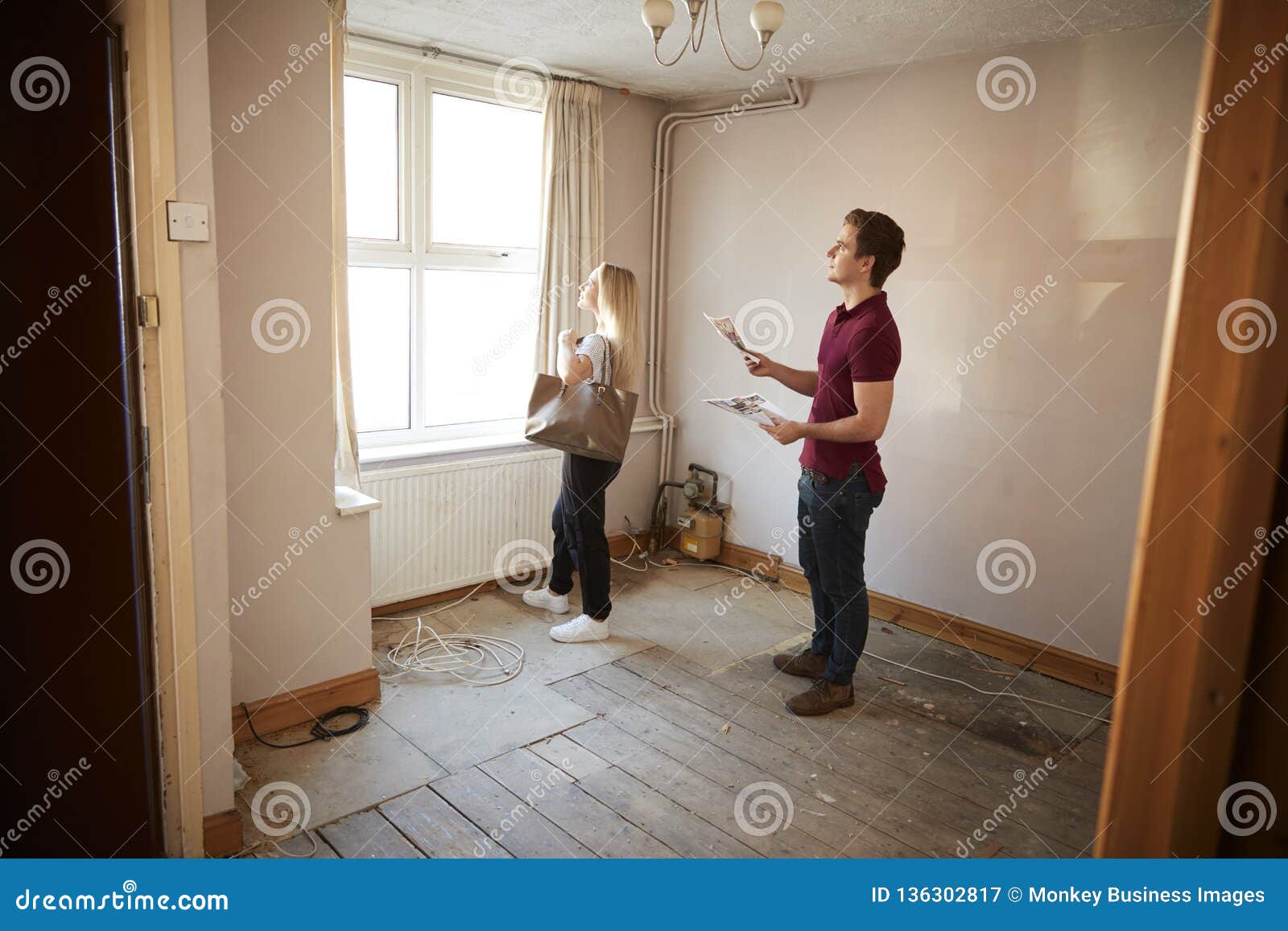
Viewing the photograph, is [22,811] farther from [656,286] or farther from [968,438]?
[656,286]

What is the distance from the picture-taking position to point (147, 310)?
177cm

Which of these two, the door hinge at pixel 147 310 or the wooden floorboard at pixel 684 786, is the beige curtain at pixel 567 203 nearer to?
the wooden floorboard at pixel 684 786

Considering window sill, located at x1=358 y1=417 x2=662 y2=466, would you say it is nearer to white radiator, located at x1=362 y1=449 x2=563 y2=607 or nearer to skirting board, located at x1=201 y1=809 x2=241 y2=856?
white radiator, located at x1=362 y1=449 x2=563 y2=607

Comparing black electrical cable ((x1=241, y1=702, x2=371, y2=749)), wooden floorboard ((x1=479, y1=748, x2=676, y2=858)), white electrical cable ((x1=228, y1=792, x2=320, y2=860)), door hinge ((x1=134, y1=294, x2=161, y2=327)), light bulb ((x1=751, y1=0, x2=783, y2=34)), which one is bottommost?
wooden floorboard ((x1=479, y1=748, x2=676, y2=858))

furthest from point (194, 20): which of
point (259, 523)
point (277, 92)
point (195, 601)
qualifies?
point (259, 523)

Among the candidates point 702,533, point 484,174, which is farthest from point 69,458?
point 702,533

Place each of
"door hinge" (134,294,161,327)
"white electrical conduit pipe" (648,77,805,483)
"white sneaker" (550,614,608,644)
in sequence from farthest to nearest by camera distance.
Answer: "white electrical conduit pipe" (648,77,805,483), "white sneaker" (550,614,608,644), "door hinge" (134,294,161,327)

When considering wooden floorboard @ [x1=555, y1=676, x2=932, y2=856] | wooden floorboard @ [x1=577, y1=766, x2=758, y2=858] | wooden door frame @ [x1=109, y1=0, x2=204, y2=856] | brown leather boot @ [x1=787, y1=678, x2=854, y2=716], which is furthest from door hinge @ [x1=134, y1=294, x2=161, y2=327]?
brown leather boot @ [x1=787, y1=678, x2=854, y2=716]

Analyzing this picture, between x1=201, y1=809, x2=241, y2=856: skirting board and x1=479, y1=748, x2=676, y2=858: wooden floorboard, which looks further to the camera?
x1=479, y1=748, x2=676, y2=858: wooden floorboard

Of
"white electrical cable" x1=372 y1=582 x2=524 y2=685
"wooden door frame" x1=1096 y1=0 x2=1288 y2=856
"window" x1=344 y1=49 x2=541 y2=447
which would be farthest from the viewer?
"window" x1=344 y1=49 x2=541 y2=447

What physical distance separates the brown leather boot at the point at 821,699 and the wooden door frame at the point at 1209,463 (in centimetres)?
243

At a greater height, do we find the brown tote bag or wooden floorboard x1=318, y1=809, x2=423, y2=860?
the brown tote bag

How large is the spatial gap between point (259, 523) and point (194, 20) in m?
1.44

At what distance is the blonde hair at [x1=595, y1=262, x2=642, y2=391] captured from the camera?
3352 mm
